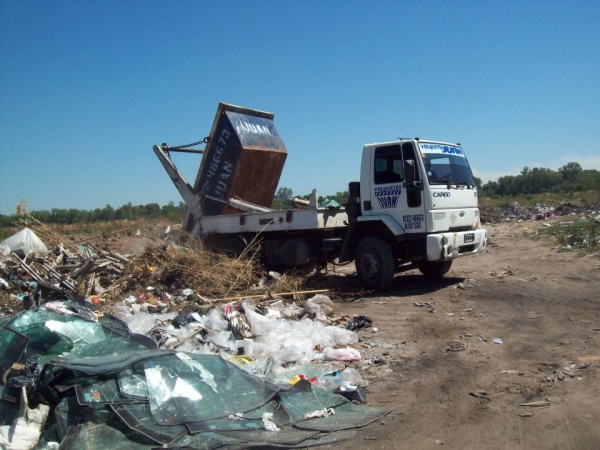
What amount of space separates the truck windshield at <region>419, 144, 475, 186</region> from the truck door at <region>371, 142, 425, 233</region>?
21 cm

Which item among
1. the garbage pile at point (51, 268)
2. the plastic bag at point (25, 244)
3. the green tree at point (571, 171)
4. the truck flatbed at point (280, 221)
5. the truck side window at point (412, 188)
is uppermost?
the green tree at point (571, 171)

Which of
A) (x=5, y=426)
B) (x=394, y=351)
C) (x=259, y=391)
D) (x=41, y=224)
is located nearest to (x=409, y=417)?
(x=259, y=391)

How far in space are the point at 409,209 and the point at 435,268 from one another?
6.33 feet

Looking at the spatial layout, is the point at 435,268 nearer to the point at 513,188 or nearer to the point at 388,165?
the point at 388,165

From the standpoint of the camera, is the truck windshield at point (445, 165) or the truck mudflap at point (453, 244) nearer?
the truck mudflap at point (453, 244)

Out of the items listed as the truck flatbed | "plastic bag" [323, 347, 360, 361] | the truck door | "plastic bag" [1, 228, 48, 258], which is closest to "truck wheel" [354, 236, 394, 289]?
the truck door

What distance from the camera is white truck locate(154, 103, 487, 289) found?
8.17 metres

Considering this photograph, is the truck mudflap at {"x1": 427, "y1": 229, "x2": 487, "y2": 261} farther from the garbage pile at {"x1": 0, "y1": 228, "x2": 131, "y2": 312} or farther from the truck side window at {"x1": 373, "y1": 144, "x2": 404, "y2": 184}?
the garbage pile at {"x1": 0, "y1": 228, "x2": 131, "y2": 312}

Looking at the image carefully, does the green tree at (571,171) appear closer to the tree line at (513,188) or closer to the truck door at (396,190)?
the tree line at (513,188)

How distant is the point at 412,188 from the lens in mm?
8156

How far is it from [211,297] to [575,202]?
19165mm

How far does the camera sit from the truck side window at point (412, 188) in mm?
8125

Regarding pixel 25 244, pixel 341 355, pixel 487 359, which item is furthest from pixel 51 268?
pixel 487 359

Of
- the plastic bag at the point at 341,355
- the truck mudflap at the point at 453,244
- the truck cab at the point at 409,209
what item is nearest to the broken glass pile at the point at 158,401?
the plastic bag at the point at 341,355
